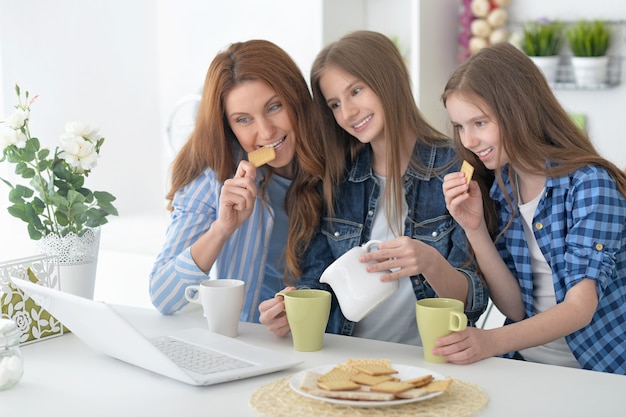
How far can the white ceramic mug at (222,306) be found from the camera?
155 centimetres

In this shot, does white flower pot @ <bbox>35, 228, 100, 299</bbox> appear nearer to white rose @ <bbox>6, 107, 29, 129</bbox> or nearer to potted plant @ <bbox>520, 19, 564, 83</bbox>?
white rose @ <bbox>6, 107, 29, 129</bbox>

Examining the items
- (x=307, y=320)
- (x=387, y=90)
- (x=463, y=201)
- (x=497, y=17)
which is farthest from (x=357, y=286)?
(x=497, y=17)

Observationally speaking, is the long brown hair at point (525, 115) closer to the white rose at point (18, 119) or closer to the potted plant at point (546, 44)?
the white rose at point (18, 119)

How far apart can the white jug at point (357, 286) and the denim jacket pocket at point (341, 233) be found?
0.39m

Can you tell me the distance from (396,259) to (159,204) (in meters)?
2.58

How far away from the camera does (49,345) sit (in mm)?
1547

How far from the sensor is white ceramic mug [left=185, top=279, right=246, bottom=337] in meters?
1.55

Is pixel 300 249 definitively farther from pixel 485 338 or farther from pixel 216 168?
pixel 485 338

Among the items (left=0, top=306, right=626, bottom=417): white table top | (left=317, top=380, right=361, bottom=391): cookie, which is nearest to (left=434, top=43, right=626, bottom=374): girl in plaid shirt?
(left=0, top=306, right=626, bottom=417): white table top

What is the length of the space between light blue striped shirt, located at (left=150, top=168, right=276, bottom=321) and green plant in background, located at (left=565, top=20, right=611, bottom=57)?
1567mm

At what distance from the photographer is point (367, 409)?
3.85ft

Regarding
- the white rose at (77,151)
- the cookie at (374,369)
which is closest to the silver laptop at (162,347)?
the cookie at (374,369)

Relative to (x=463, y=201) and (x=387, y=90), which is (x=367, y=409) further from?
(x=387, y=90)

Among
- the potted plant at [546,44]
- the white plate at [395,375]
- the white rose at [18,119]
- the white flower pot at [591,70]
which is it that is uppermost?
the potted plant at [546,44]
